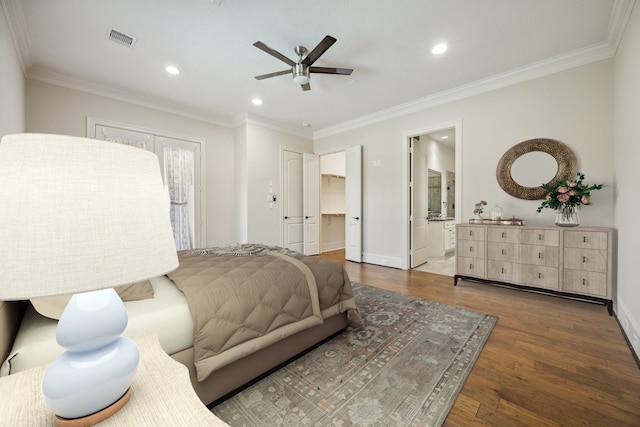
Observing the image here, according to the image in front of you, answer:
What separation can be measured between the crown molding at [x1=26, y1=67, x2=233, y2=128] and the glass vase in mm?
5386

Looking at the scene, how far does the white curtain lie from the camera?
4320 millimetres

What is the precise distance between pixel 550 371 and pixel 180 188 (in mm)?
5068

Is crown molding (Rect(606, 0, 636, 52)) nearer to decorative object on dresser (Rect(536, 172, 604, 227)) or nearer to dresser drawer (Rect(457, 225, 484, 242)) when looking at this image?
decorative object on dresser (Rect(536, 172, 604, 227))

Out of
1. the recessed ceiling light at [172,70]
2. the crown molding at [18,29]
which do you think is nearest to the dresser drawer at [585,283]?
the recessed ceiling light at [172,70]

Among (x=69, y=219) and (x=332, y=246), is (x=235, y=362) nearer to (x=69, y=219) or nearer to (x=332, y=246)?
(x=69, y=219)

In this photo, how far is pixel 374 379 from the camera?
1.63 metres

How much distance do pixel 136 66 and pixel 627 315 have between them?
5.59m

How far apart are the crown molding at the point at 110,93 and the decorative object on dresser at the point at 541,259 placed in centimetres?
475

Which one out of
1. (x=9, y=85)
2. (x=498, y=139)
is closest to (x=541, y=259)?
(x=498, y=139)

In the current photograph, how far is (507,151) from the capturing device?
3406 millimetres

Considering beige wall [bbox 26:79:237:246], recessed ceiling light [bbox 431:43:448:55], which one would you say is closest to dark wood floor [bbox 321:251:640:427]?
recessed ceiling light [bbox 431:43:448:55]

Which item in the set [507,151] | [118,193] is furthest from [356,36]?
[118,193]

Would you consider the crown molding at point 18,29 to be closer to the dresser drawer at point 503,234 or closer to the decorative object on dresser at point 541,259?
the decorative object on dresser at point 541,259

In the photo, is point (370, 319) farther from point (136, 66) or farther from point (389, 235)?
point (136, 66)
